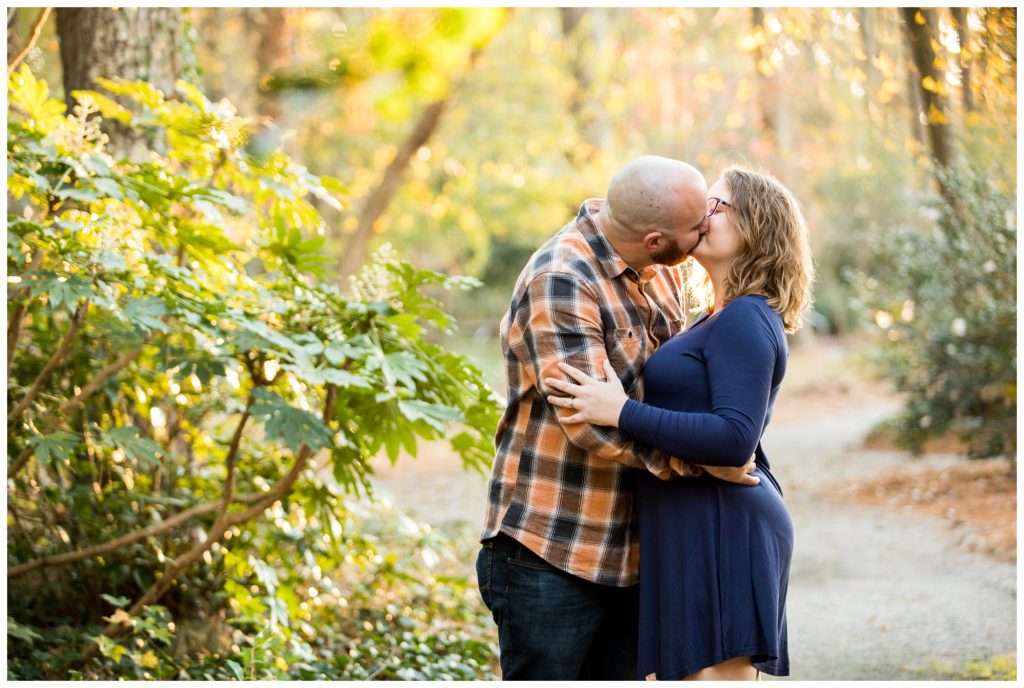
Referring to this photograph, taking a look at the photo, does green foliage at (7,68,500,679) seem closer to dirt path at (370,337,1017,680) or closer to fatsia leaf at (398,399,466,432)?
fatsia leaf at (398,399,466,432)

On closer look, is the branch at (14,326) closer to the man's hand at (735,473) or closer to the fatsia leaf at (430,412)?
the fatsia leaf at (430,412)

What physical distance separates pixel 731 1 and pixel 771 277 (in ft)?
2.85

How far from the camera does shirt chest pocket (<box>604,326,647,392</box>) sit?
7.51ft

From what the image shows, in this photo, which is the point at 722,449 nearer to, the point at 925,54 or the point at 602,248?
the point at 602,248

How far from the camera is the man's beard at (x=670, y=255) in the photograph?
7.61 feet

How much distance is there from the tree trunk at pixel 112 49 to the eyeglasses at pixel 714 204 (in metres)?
2.59

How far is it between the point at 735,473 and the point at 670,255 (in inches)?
21.8

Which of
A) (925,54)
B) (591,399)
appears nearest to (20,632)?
(591,399)

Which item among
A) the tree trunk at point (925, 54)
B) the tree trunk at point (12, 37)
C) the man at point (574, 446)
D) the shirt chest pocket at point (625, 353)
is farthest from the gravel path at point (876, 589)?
the tree trunk at point (925, 54)

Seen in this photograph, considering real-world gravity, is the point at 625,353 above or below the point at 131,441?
above

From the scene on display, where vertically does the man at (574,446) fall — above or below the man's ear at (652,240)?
below

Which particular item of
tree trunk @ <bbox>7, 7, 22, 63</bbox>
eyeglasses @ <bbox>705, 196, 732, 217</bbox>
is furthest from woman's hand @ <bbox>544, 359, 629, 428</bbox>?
tree trunk @ <bbox>7, 7, 22, 63</bbox>

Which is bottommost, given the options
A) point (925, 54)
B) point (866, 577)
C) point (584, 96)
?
point (866, 577)

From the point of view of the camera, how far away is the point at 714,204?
238 cm
